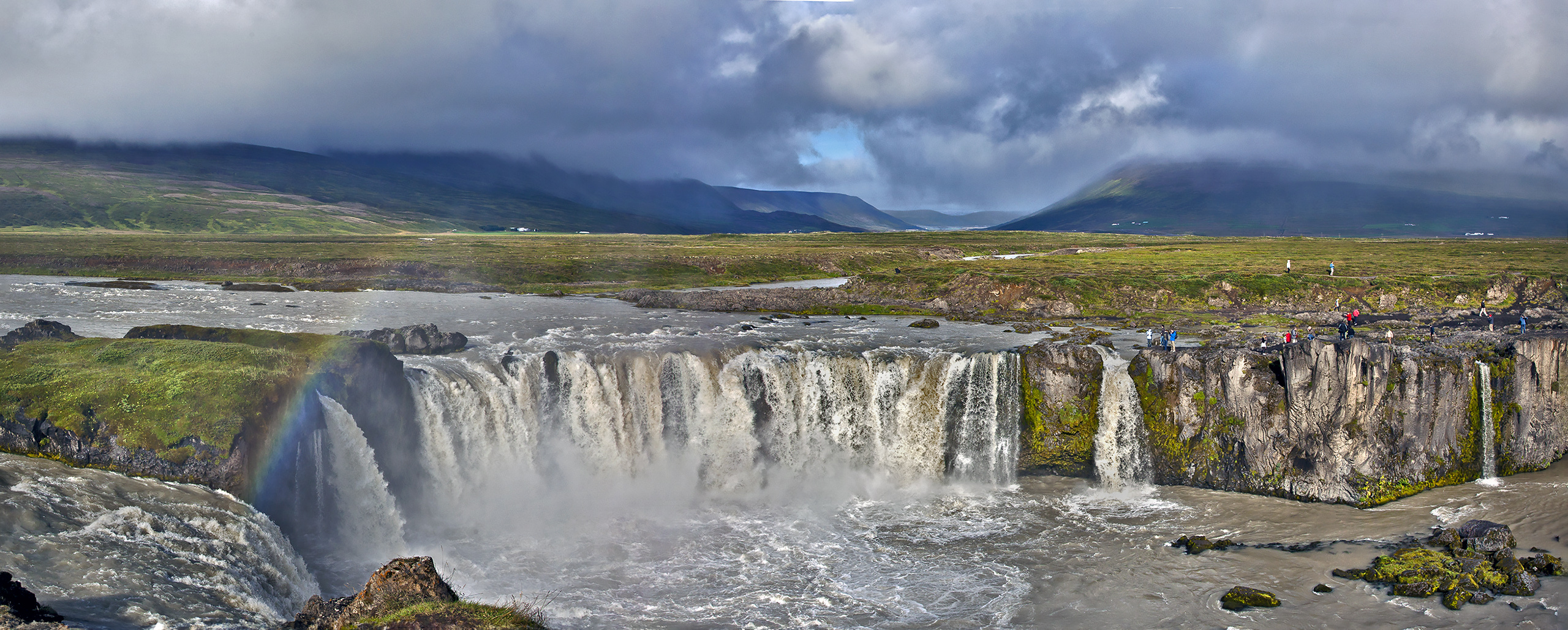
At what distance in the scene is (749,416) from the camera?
41.2m

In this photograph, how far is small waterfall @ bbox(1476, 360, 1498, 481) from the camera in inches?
1458

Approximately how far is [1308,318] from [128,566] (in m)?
73.2

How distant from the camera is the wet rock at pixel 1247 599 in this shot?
86.8 ft

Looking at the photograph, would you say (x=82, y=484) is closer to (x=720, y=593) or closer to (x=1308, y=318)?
(x=720, y=593)

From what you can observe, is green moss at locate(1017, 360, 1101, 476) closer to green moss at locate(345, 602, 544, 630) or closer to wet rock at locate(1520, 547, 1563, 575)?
wet rock at locate(1520, 547, 1563, 575)

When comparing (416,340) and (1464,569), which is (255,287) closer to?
(416,340)

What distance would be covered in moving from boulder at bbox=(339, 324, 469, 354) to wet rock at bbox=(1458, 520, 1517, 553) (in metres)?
47.5

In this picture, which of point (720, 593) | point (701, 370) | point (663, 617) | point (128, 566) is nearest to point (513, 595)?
point (663, 617)

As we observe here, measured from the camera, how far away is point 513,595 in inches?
1038

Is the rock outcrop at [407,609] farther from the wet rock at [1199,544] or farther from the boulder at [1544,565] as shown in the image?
the boulder at [1544,565]

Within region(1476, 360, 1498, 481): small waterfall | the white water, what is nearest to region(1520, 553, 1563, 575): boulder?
region(1476, 360, 1498, 481): small waterfall

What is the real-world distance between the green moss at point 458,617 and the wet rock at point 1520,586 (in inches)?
1188

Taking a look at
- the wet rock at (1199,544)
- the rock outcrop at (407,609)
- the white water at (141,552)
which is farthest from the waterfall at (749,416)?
the rock outcrop at (407,609)

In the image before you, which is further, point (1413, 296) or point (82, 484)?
point (1413, 296)
